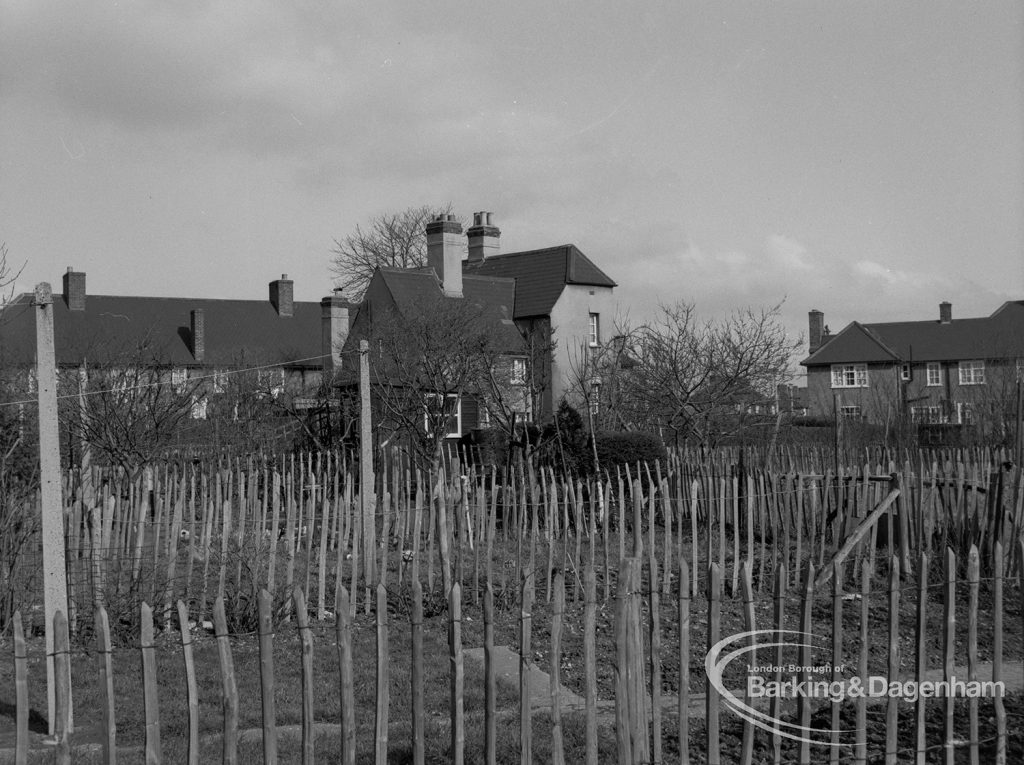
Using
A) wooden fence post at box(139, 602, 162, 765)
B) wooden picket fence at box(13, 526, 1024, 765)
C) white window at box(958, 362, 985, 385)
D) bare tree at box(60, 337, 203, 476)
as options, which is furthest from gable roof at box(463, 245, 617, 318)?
wooden fence post at box(139, 602, 162, 765)

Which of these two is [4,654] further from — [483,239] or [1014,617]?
[483,239]

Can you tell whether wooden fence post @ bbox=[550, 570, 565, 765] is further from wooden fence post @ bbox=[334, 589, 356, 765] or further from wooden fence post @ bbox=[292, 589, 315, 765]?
wooden fence post @ bbox=[292, 589, 315, 765]

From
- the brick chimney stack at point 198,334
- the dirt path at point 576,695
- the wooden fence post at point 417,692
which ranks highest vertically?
the brick chimney stack at point 198,334

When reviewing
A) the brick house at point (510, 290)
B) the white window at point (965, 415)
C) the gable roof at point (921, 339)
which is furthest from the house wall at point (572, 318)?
the gable roof at point (921, 339)

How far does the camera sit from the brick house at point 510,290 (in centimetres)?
3231

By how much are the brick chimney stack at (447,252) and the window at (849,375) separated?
28169 mm

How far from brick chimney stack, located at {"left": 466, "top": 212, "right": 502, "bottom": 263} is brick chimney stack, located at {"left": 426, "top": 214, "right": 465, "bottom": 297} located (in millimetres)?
5235

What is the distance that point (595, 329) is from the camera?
120 ft

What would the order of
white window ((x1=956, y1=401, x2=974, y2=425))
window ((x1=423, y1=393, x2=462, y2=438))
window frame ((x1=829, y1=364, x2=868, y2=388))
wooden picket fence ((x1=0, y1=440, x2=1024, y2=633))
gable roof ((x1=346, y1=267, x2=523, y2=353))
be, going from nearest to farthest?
wooden picket fence ((x1=0, y1=440, x2=1024, y2=633))
window ((x1=423, y1=393, x2=462, y2=438))
white window ((x1=956, y1=401, x2=974, y2=425))
gable roof ((x1=346, y1=267, x2=523, y2=353))
window frame ((x1=829, y1=364, x2=868, y2=388))

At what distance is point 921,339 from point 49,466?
53.6 metres

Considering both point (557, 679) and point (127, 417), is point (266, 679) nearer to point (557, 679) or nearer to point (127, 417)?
point (557, 679)

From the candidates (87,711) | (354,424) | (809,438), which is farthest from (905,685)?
(809,438)

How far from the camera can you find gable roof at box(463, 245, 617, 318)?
35.5 metres

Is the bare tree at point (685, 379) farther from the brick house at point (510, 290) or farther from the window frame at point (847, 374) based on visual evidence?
the window frame at point (847, 374)
